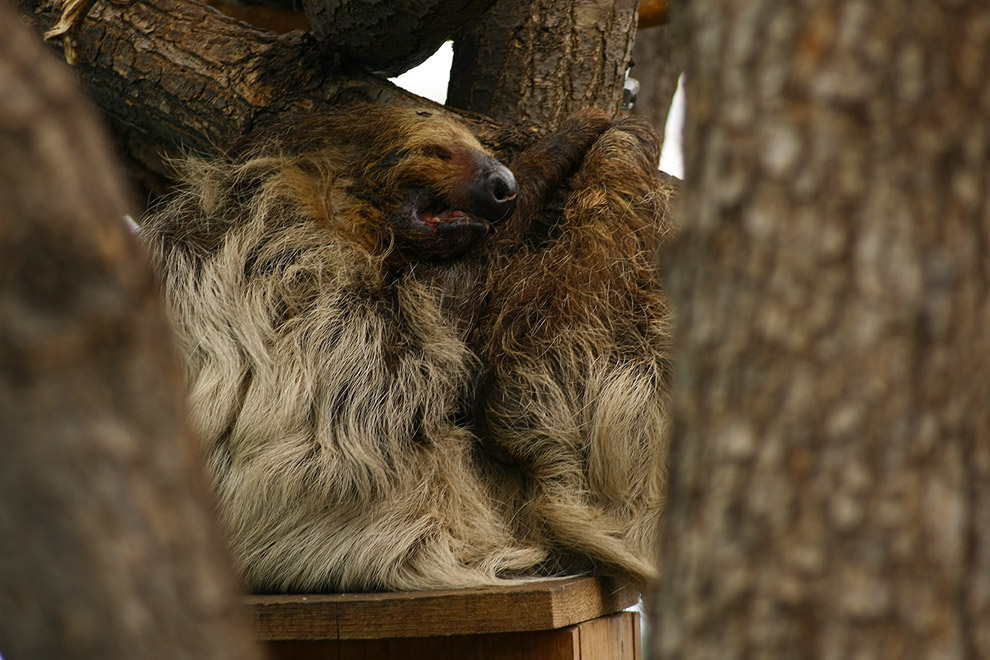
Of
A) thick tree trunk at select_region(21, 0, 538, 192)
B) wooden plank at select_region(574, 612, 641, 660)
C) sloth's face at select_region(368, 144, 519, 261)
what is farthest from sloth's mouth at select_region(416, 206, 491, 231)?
wooden plank at select_region(574, 612, 641, 660)

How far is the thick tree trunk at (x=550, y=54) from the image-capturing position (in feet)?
13.5

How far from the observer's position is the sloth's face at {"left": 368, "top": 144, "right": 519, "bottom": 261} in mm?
3156

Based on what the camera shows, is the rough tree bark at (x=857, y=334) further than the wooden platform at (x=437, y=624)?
No

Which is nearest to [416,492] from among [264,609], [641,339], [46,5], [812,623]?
[264,609]

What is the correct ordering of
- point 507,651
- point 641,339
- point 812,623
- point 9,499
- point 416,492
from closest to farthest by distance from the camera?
point 9,499, point 812,623, point 507,651, point 416,492, point 641,339

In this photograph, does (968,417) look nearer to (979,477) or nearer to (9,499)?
(979,477)

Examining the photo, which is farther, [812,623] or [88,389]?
[812,623]

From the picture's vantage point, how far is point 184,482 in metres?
0.89

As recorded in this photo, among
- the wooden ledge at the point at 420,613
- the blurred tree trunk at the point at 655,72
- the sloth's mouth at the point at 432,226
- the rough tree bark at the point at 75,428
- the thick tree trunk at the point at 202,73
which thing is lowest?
the wooden ledge at the point at 420,613

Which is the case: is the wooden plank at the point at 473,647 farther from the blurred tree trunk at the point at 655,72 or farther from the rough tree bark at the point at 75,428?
the blurred tree trunk at the point at 655,72

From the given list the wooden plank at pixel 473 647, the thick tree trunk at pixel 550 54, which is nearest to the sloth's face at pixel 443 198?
the thick tree trunk at pixel 550 54

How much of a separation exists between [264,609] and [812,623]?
1898 mm

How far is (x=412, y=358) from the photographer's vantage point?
319 cm

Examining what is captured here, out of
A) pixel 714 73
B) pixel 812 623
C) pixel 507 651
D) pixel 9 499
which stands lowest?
pixel 507 651
